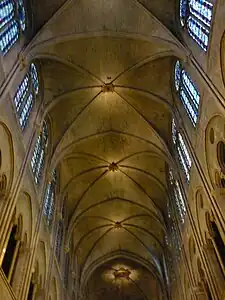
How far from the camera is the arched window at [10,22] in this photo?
13.6m

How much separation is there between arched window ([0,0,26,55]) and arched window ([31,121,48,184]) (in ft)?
17.0

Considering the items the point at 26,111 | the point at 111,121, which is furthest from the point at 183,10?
the point at 26,111

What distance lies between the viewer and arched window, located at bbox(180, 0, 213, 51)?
44.4 feet

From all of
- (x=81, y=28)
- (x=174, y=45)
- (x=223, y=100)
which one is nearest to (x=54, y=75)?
(x=81, y=28)

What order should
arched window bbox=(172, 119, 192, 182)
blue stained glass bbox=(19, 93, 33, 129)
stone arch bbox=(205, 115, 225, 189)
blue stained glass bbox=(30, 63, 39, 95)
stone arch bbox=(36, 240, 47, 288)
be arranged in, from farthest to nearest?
blue stained glass bbox=(30, 63, 39, 95) < arched window bbox=(172, 119, 192, 182) < stone arch bbox=(36, 240, 47, 288) < blue stained glass bbox=(19, 93, 33, 129) < stone arch bbox=(205, 115, 225, 189)

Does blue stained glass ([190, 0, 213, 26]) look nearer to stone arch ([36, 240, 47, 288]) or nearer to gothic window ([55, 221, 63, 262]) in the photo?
stone arch ([36, 240, 47, 288])

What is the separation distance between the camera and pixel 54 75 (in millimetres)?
19000

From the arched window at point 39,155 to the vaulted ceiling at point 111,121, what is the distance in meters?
0.98

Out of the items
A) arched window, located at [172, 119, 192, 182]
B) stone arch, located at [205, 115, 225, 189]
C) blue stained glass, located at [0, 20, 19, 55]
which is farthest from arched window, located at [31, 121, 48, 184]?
stone arch, located at [205, 115, 225, 189]

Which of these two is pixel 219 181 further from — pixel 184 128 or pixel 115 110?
pixel 115 110

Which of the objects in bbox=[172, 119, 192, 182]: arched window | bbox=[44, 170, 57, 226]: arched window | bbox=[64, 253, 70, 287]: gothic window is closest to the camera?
bbox=[172, 119, 192, 182]: arched window

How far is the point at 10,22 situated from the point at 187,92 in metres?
8.57

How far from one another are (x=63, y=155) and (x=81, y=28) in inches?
289

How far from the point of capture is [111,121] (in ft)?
70.7
